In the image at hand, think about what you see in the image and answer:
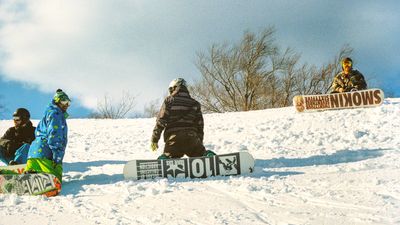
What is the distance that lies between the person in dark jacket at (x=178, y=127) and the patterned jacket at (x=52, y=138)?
126 centimetres

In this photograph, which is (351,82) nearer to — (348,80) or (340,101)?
(348,80)

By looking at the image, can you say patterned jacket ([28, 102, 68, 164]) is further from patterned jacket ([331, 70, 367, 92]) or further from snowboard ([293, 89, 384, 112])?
patterned jacket ([331, 70, 367, 92])

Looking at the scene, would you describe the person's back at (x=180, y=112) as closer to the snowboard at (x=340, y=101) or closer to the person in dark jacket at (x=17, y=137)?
the person in dark jacket at (x=17, y=137)

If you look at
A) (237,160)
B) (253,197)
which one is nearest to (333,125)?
(237,160)

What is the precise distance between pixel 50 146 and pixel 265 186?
2.67 m

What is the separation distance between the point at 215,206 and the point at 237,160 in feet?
5.48

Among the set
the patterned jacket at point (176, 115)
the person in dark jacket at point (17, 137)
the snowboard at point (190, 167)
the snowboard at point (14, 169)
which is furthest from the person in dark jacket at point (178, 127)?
the person in dark jacket at point (17, 137)

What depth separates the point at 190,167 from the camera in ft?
19.6

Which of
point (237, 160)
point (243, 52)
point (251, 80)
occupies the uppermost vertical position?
point (243, 52)

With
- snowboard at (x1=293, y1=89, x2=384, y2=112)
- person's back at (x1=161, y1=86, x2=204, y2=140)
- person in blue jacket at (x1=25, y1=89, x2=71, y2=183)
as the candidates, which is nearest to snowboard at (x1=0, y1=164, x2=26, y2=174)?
person in blue jacket at (x1=25, y1=89, x2=71, y2=183)

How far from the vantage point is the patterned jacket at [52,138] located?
18.4 feet

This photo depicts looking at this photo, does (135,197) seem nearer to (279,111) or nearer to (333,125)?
(333,125)

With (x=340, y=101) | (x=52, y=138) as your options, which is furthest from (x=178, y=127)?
(x=340, y=101)

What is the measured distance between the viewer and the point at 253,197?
184 inches
